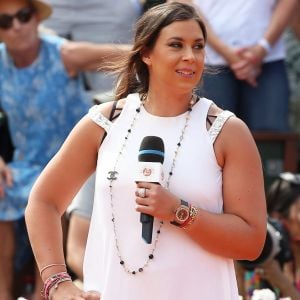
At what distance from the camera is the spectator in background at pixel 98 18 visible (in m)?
6.89

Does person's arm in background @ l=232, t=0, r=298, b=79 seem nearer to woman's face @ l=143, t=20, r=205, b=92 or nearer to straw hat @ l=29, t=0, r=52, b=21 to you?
straw hat @ l=29, t=0, r=52, b=21

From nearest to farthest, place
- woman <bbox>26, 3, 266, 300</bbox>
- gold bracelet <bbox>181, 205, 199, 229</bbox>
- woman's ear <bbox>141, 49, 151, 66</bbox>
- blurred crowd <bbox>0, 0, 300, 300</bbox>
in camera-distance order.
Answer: gold bracelet <bbox>181, 205, 199, 229</bbox> → woman <bbox>26, 3, 266, 300</bbox> → woman's ear <bbox>141, 49, 151, 66</bbox> → blurred crowd <bbox>0, 0, 300, 300</bbox>

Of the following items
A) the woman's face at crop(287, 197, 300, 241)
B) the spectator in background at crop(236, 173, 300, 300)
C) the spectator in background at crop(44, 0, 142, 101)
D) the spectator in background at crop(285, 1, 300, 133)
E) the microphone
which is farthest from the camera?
the spectator in background at crop(285, 1, 300, 133)

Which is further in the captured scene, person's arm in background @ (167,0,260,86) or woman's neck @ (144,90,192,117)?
person's arm in background @ (167,0,260,86)

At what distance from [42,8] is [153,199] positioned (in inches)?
127

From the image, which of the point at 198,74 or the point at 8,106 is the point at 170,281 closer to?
the point at 198,74

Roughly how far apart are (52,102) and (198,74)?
2729mm

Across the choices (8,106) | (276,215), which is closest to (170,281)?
(276,215)

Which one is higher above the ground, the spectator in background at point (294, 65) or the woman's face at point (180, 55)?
the woman's face at point (180, 55)

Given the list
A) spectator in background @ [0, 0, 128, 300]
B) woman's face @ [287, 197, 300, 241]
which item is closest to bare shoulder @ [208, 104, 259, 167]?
woman's face @ [287, 197, 300, 241]

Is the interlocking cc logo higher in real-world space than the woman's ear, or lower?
lower

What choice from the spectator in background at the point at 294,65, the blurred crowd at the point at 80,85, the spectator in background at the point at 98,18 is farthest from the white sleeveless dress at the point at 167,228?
the spectator in background at the point at 294,65

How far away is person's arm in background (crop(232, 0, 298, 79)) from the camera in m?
6.54

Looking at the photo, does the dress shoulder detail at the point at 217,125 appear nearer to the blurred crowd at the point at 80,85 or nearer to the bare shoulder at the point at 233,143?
the bare shoulder at the point at 233,143
